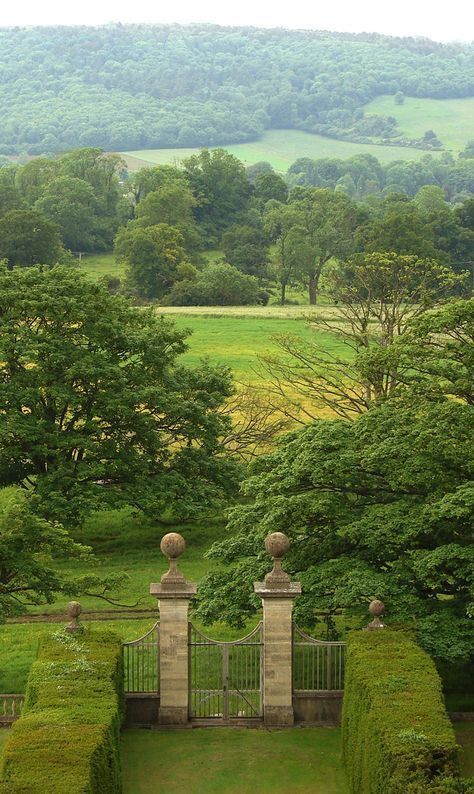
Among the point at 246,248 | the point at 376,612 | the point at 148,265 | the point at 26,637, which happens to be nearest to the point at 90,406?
the point at 26,637

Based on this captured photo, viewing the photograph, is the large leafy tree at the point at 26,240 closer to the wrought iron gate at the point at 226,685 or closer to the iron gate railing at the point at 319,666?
the wrought iron gate at the point at 226,685

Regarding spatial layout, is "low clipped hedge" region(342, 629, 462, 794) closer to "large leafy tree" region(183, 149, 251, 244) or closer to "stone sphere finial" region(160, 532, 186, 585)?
"stone sphere finial" region(160, 532, 186, 585)

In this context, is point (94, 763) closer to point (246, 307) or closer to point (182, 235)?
point (246, 307)

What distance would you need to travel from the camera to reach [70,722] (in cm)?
2194

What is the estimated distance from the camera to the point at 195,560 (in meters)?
45.4

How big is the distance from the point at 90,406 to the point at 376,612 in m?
20.9

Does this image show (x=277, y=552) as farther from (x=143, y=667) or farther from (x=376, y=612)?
(x=143, y=667)

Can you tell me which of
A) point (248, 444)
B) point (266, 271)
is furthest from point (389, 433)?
point (266, 271)

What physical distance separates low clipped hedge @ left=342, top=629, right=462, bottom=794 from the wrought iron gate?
255 cm

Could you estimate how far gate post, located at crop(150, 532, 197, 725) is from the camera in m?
26.1

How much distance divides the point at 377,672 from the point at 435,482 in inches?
243

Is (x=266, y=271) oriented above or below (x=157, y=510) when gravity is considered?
below

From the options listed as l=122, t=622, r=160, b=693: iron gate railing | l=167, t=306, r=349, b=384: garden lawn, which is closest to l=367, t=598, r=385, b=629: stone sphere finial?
l=122, t=622, r=160, b=693: iron gate railing

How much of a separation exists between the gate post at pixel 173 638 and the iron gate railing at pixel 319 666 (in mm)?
2301
